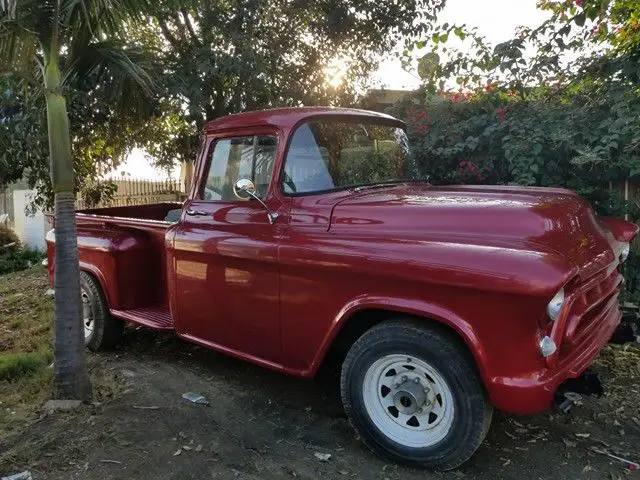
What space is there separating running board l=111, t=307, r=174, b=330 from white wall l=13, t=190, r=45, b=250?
9845 mm

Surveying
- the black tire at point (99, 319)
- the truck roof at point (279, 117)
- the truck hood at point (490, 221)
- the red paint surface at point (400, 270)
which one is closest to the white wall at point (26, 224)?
the black tire at point (99, 319)

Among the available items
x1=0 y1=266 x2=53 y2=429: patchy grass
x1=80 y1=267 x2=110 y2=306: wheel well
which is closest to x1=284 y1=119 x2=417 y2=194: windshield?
x1=80 y1=267 x2=110 y2=306: wheel well

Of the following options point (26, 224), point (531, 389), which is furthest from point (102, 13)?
point (26, 224)

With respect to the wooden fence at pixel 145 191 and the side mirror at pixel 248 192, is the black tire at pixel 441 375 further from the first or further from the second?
the wooden fence at pixel 145 191

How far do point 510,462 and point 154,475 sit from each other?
6.54 ft

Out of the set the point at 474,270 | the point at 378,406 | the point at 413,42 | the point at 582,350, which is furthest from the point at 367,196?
the point at 413,42

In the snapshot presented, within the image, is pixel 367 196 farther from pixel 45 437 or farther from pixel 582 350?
pixel 45 437

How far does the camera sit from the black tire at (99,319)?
5066 millimetres

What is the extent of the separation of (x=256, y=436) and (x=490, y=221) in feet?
6.38

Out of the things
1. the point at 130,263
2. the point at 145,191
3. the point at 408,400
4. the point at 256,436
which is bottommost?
the point at 256,436

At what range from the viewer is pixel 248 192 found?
361 cm

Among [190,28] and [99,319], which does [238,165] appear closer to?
[99,319]

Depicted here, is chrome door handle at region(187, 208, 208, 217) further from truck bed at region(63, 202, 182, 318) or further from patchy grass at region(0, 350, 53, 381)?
patchy grass at region(0, 350, 53, 381)

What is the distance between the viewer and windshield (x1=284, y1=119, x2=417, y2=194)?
3.64 metres
